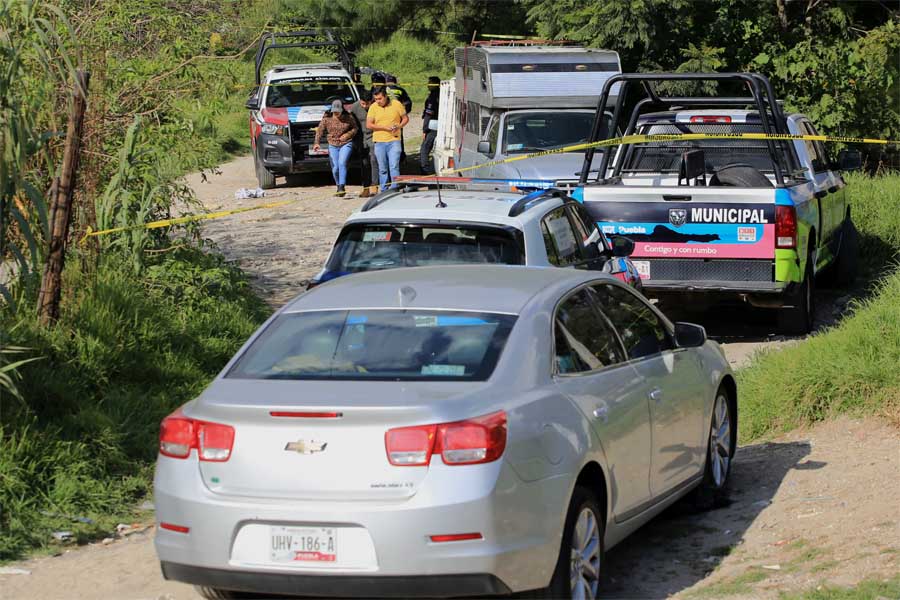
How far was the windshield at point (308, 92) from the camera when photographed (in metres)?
23.9

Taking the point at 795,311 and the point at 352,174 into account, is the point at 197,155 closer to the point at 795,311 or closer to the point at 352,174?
the point at 795,311

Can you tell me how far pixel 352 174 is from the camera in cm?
2553

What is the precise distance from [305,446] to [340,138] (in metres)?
17.2

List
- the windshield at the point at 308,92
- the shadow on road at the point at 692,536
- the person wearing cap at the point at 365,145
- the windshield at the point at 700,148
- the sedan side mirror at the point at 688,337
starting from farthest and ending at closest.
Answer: the windshield at the point at 308,92, the person wearing cap at the point at 365,145, the windshield at the point at 700,148, the sedan side mirror at the point at 688,337, the shadow on road at the point at 692,536

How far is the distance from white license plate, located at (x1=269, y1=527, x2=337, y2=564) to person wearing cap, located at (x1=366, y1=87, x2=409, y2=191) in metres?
15.8

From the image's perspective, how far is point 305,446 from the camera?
459cm

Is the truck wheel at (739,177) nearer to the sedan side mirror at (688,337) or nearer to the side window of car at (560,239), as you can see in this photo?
the side window of car at (560,239)

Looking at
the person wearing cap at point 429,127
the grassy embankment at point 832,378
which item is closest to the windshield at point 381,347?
the grassy embankment at point 832,378

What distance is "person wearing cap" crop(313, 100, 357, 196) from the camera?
Result: 70.3 feet

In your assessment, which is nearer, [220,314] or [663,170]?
[220,314]

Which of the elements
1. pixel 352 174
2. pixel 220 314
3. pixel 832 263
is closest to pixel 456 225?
pixel 220 314

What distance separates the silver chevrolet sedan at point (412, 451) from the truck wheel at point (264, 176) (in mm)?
18358

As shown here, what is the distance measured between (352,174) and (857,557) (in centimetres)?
2051

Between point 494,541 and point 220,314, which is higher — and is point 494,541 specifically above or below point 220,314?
above
